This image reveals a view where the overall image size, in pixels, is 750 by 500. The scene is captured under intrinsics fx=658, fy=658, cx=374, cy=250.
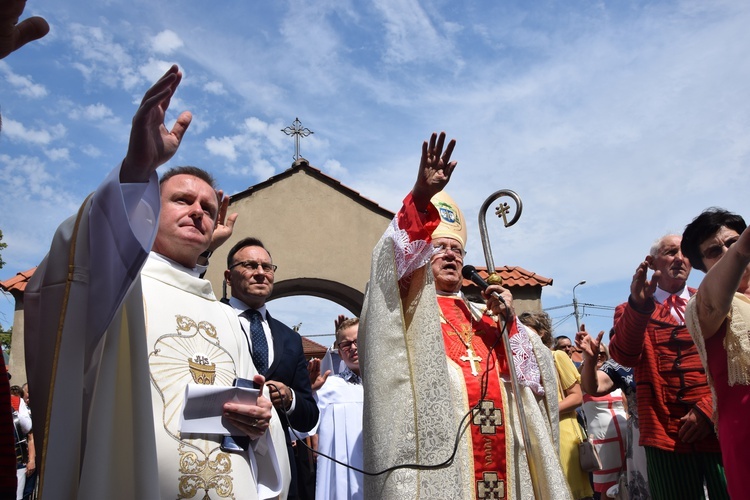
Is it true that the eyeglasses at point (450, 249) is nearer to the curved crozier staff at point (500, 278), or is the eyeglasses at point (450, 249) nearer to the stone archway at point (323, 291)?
the curved crozier staff at point (500, 278)

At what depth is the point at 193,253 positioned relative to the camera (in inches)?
112

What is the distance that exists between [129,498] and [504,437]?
2241 mm

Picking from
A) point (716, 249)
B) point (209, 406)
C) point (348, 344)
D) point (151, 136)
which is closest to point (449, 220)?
point (716, 249)

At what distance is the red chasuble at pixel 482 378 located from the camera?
3.44 metres

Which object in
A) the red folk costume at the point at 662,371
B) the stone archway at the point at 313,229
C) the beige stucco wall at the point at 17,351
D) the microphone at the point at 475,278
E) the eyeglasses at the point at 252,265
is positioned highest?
the stone archway at the point at 313,229

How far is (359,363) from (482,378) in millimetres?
710

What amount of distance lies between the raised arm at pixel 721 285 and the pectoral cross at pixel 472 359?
3.89ft

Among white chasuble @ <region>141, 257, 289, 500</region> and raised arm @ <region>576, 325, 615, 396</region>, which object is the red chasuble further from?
white chasuble @ <region>141, 257, 289, 500</region>

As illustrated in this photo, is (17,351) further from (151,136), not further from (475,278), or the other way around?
(151,136)

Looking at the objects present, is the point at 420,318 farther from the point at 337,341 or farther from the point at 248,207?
the point at 248,207

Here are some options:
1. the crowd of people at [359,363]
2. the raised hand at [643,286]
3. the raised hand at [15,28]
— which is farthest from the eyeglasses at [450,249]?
the raised hand at [15,28]

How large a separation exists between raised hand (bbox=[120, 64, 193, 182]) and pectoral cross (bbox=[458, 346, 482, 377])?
7.38ft

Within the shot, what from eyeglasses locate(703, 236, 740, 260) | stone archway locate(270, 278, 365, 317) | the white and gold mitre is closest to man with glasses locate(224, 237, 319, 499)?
the white and gold mitre

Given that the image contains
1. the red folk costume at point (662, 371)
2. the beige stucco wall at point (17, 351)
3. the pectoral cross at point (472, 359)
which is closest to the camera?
the pectoral cross at point (472, 359)
